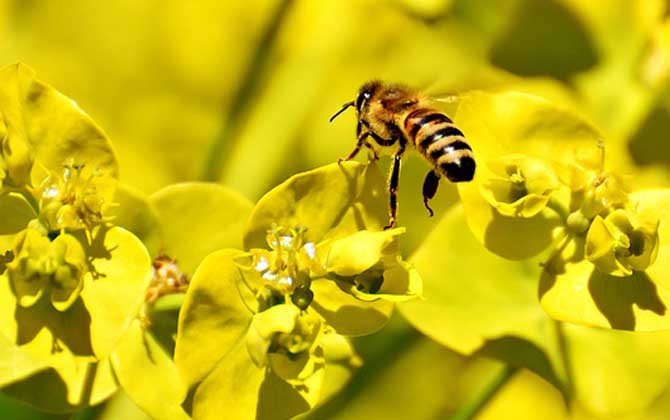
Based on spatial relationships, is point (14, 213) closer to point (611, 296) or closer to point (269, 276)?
point (269, 276)

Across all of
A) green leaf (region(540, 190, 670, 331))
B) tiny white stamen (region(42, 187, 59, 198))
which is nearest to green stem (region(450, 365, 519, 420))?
green leaf (region(540, 190, 670, 331))

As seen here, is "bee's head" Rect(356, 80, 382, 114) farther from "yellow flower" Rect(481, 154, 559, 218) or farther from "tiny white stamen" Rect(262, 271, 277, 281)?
"tiny white stamen" Rect(262, 271, 277, 281)

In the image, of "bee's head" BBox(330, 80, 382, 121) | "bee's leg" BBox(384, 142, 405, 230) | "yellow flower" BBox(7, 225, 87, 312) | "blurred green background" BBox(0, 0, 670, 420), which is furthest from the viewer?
"blurred green background" BBox(0, 0, 670, 420)

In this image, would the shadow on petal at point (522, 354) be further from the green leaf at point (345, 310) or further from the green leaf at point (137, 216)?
the green leaf at point (137, 216)

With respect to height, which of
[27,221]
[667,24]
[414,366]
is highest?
[667,24]

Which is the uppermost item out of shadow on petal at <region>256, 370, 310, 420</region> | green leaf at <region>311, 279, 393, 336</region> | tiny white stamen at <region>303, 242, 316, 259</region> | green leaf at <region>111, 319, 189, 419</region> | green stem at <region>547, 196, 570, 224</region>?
green stem at <region>547, 196, 570, 224</region>

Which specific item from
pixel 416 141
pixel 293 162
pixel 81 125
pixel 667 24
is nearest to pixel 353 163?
pixel 416 141

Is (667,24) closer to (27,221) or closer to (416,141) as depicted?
(416,141)
